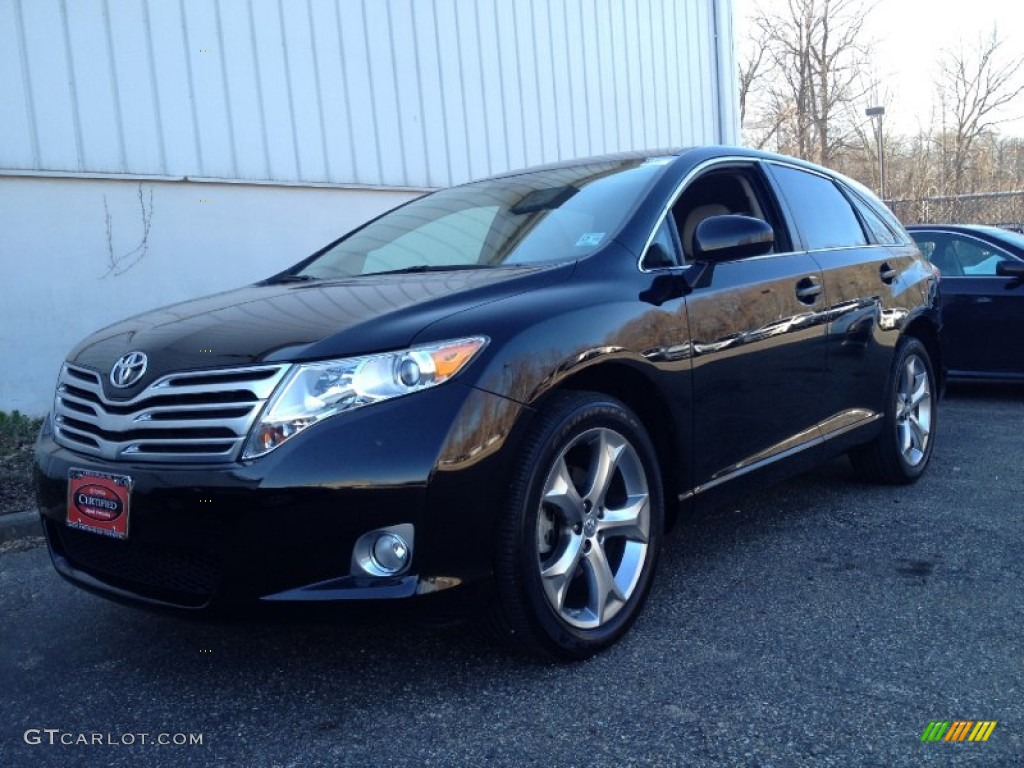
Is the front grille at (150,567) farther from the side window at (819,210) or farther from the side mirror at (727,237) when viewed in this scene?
the side window at (819,210)

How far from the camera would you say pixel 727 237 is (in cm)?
329

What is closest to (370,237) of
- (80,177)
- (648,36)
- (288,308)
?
(288,308)

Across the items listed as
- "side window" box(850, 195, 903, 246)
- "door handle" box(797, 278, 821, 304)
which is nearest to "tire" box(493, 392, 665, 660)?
"door handle" box(797, 278, 821, 304)

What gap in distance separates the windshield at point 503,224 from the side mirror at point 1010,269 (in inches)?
176

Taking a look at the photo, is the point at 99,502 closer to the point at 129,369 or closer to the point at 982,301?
the point at 129,369

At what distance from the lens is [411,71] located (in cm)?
840

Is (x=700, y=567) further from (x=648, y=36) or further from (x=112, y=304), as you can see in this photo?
(x=648, y=36)

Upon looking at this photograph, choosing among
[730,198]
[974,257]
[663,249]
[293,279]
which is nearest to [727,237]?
[663,249]

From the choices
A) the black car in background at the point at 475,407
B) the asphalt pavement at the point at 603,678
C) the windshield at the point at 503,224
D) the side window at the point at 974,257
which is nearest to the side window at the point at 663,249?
the black car in background at the point at 475,407

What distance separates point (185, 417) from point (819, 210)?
3.02m

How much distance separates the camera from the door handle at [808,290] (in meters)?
3.84

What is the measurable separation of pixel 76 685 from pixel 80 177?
14.8 feet

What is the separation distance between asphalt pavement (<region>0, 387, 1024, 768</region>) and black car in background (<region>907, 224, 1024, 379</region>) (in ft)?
12.1

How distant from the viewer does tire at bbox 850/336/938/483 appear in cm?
461
